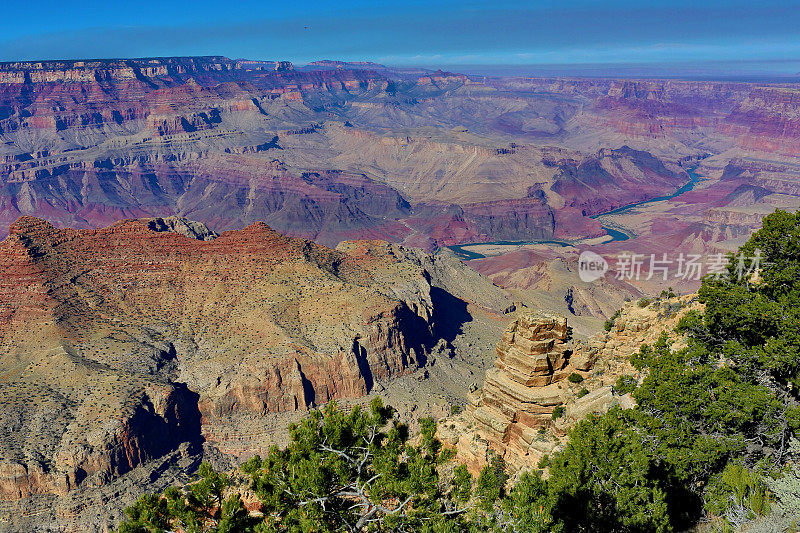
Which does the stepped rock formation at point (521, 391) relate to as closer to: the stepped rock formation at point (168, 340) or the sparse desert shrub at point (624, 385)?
the sparse desert shrub at point (624, 385)

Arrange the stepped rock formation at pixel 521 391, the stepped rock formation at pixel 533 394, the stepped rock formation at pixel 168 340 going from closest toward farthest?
the stepped rock formation at pixel 533 394 < the stepped rock formation at pixel 521 391 < the stepped rock formation at pixel 168 340

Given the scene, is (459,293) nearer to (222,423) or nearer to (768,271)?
(222,423)

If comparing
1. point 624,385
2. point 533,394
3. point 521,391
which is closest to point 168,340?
point 521,391

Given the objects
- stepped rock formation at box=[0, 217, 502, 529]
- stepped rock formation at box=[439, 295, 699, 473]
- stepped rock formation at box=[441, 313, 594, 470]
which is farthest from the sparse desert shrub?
stepped rock formation at box=[0, 217, 502, 529]

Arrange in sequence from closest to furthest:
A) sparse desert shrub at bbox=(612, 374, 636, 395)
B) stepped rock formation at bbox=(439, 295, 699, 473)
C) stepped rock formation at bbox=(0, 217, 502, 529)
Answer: sparse desert shrub at bbox=(612, 374, 636, 395) < stepped rock formation at bbox=(439, 295, 699, 473) < stepped rock formation at bbox=(0, 217, 502, 529)

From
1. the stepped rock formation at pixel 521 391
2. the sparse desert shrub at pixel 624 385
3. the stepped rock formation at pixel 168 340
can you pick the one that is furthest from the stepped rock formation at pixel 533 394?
the stepped rock formation at pixel 168 340

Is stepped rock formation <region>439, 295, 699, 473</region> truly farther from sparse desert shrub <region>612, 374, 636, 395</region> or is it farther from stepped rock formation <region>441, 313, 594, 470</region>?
sparse desert shrub <region>612, 374, 636, 395</region>

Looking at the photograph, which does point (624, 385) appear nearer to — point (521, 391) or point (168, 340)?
point (521, 391)

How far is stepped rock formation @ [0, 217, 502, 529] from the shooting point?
67.8m

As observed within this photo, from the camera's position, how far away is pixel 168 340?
90750 mm

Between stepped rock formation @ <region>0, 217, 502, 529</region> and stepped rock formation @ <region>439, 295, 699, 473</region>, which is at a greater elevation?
stepped rock formation @ <region>439, 295, 699, 473</region>

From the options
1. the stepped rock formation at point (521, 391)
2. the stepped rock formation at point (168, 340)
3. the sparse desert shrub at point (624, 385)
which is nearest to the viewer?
the sparse desert shrub at point (624, 385)

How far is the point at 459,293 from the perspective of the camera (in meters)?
137

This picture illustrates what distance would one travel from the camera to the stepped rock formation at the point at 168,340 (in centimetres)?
6781
